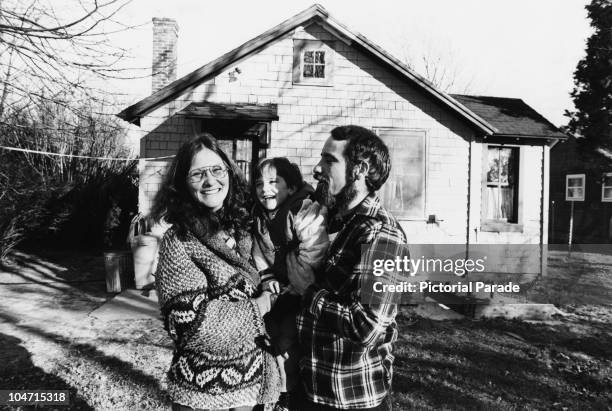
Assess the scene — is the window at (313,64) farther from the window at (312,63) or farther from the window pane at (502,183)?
the window pane at (502,183)

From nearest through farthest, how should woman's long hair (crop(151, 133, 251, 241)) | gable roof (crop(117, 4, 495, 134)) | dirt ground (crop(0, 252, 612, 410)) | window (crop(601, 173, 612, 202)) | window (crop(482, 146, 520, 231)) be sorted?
woman's long hair (crop(151, 133, 251, 241)) < dirt ground (crop(0, 252, 612, 410)) < gable roof (crop(117, 4, 495, 134)) < window (crop(482, 146, 520, 231)) < window (crop(601, 173, 612, 202))

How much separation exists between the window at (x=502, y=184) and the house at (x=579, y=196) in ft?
28.1

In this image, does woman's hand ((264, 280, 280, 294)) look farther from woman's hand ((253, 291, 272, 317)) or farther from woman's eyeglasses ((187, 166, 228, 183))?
woman's eyeglasses ((187, 166, 228, 183))

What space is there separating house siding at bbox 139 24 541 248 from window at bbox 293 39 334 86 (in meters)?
0.12

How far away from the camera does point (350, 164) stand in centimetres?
178

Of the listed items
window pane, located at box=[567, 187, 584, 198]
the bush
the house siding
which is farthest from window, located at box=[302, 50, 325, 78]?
window pane, located at box=[567, 187, 584, 198]

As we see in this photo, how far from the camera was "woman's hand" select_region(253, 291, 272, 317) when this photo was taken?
196cm

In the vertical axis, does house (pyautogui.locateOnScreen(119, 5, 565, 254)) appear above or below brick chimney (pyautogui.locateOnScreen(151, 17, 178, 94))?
below

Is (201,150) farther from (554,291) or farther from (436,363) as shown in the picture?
(554,291)

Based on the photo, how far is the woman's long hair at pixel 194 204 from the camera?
1897 millimetres

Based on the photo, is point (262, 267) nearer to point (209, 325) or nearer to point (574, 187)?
point (209, 325)

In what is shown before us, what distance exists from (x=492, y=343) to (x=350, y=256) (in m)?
5.36

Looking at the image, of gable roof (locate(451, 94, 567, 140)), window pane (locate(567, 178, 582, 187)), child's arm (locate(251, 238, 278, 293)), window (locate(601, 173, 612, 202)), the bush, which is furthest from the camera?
window pane (locate(567, 178, 582, 187))

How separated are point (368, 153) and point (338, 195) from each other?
23cm
